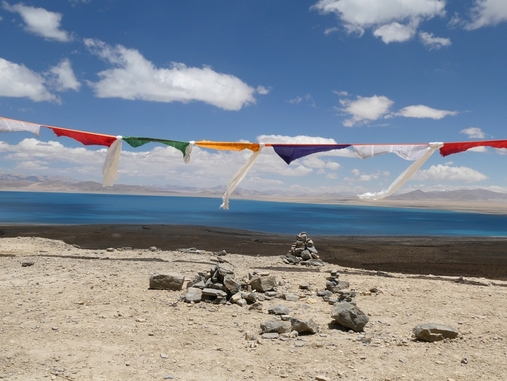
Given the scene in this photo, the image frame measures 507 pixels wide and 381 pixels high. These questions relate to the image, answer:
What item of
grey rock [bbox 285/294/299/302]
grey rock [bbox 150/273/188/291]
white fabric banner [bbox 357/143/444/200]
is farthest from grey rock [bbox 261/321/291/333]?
white fabric banner [bbox 357/143/444/200]

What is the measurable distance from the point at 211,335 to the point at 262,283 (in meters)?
2.53

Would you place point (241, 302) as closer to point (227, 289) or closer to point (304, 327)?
point (227, 289)

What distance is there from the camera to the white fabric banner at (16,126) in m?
11.9

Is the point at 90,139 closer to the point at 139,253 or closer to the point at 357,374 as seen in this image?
the point at 139,253

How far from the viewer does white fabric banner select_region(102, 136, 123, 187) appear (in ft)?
39.6

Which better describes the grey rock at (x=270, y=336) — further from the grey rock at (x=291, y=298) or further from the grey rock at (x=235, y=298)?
the grey rock at (x=291, y=298)

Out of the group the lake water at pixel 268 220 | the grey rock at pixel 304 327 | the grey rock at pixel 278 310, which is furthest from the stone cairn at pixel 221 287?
the lake water at pixel 268 220

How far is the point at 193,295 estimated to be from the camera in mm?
7297

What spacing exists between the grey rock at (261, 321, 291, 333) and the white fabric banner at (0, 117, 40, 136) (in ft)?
33.3

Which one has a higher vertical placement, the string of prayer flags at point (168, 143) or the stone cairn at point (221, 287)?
the string of prayer flags at point (168, 143)

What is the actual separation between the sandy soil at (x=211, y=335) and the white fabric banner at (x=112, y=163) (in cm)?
389

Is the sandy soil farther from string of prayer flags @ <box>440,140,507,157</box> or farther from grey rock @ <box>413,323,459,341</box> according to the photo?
string of prayer flags @ <box>440,140,507,157</box>

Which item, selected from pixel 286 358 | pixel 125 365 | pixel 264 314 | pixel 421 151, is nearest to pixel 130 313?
pixel 125 365

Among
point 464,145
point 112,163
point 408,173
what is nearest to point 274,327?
point 408,173
